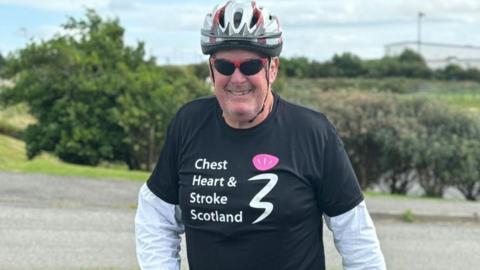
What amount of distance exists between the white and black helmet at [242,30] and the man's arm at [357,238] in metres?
0.57

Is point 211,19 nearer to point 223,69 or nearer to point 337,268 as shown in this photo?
point 223,69

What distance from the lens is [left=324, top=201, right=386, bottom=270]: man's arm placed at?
8.46 ft

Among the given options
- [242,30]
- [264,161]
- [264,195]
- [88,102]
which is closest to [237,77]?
[242,30]

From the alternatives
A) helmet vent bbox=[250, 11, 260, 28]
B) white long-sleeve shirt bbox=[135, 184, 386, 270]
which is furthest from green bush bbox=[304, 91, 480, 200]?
helmet vent bbox=[250, 11, 260, 28]

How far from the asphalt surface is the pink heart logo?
18.1ft

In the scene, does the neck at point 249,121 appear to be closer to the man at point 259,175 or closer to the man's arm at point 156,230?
the man at point 259,175

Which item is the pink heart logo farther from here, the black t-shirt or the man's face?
the man's face

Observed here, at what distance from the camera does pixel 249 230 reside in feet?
8.26

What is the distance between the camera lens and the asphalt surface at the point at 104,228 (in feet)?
27.3

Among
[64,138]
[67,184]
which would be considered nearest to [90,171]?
[67,184]

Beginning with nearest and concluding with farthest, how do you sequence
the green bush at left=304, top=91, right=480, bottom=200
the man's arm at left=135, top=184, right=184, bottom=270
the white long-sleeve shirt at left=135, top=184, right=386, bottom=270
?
the white long-sleeve shirt at left=135, top=184, right=386, bottom=270 → the man's arm at left=135, top=184, right=184, bottom=270 → the green bush at left=304, top=91, right=480, bottom=200

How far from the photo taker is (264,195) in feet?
8.29

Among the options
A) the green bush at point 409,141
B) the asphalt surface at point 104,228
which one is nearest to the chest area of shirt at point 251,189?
the asphalt surface at point 104,228

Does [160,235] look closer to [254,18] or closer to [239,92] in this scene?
[239,92]
